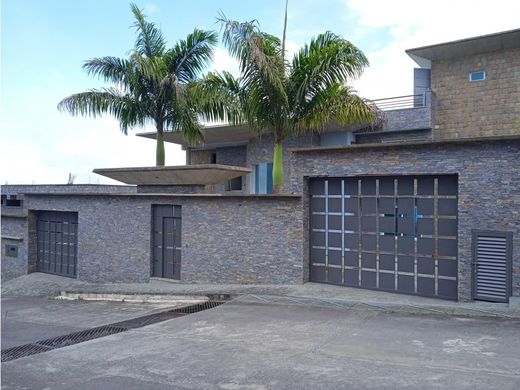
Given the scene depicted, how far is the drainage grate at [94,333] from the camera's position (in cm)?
900

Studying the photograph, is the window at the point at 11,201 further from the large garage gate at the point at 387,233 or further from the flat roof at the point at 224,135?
the large garage gate at the point at 387,233

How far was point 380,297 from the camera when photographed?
441 inches

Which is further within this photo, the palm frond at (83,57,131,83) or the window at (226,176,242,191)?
the window at (226,176,242,191)

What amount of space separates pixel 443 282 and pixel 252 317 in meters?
4.48

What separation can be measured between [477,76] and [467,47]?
4.09 ft

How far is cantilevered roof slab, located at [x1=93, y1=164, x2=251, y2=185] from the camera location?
48.6 feet

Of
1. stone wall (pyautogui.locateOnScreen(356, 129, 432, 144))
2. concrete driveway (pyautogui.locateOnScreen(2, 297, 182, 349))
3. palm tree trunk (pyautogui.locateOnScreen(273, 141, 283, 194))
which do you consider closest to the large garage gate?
palm tree trunk (pyautogui.locateOnScreen(273, 141, 283, 194))

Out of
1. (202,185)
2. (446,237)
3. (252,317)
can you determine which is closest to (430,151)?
(446,237)

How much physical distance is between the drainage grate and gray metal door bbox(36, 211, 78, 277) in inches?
337

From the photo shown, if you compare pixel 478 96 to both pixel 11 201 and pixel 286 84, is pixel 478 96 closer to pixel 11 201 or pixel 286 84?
pixel 286 84

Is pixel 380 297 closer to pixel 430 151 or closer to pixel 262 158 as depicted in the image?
pixel 430 151

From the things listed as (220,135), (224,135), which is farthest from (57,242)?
(224,135)

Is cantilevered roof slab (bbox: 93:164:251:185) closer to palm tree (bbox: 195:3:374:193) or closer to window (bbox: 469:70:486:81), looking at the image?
palm tree (bbox: 195:3:374:193)

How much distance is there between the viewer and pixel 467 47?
17.9 m
